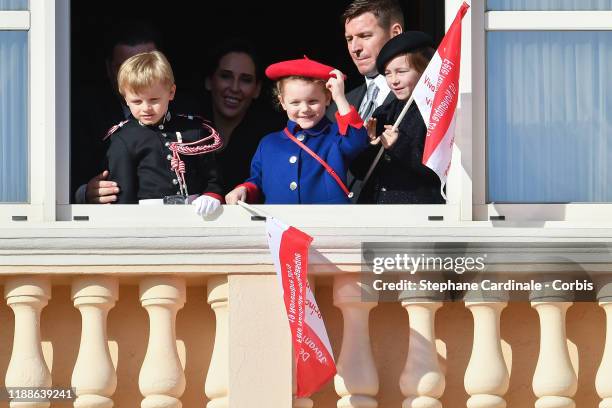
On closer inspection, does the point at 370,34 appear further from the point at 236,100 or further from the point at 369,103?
the point at 236,100

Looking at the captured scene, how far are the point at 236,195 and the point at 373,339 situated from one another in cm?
99

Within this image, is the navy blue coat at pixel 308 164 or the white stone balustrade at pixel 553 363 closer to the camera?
the white stone balustrade at pixel 553 363

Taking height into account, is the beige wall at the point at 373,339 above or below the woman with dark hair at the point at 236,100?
below

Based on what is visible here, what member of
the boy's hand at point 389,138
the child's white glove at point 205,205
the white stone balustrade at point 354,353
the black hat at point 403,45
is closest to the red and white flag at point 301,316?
the white stone balustrade at point 354,353

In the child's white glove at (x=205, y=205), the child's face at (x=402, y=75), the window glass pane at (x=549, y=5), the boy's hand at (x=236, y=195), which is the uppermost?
the window glass pane at (x=549, y=5)

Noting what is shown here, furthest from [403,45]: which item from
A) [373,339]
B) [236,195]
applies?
[373,339]

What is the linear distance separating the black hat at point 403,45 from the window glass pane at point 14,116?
1782 mm

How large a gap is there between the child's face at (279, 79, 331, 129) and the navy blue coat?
0.15ft

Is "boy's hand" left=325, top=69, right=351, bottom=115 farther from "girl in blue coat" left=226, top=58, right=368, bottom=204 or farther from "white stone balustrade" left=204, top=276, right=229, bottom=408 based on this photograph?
"white stone balustrade" left=204, top=276, right=229, bottom=408

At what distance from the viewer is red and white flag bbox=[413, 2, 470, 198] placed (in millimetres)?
10531

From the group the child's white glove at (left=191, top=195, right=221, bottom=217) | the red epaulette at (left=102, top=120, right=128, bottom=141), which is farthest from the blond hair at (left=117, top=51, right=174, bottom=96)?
the child's white glove at (left=191, top=195, right=221, bottom=217)

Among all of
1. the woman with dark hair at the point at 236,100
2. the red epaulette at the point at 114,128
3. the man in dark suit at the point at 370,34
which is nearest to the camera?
the red epaulette at the point at 114,128

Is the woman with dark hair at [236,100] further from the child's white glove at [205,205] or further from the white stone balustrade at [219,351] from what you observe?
the white stone balustrade at [219,351]

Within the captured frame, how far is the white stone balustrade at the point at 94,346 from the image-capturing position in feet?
33.5
